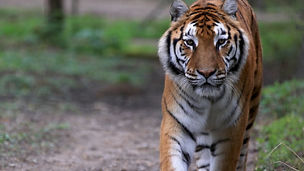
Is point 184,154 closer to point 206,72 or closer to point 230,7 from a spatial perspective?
point 206,72

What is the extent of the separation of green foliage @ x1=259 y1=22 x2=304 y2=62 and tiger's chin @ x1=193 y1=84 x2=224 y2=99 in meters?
5.28

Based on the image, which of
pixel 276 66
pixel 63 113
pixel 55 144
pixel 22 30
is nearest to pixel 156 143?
pixel 55 144

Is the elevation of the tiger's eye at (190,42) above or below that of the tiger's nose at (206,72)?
above

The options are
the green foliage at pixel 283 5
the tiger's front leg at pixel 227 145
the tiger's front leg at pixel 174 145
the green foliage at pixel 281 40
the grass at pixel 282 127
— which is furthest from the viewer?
the green foliage at pixel 281 40

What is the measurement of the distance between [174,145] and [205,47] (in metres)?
0.73

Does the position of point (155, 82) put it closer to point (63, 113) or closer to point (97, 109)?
point (97, 109)

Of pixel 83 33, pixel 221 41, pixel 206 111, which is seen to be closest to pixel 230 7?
pixel 221 41

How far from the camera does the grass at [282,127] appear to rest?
4.93 metres

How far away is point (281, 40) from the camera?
1216 centimetres

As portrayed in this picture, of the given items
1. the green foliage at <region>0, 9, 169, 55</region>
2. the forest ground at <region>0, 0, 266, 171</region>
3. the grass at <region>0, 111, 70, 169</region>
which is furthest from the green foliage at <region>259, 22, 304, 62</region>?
the grass at <region>0, 111, 70, 169</region>

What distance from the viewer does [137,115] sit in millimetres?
7992

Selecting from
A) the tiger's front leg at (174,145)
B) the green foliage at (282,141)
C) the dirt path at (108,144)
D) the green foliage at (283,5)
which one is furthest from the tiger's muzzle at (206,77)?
the green foliage at (283,5)

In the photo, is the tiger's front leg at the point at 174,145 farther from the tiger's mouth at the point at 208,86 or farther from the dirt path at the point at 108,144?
the dirt path at the point at 108,144

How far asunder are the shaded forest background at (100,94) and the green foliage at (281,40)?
0.11 feet
